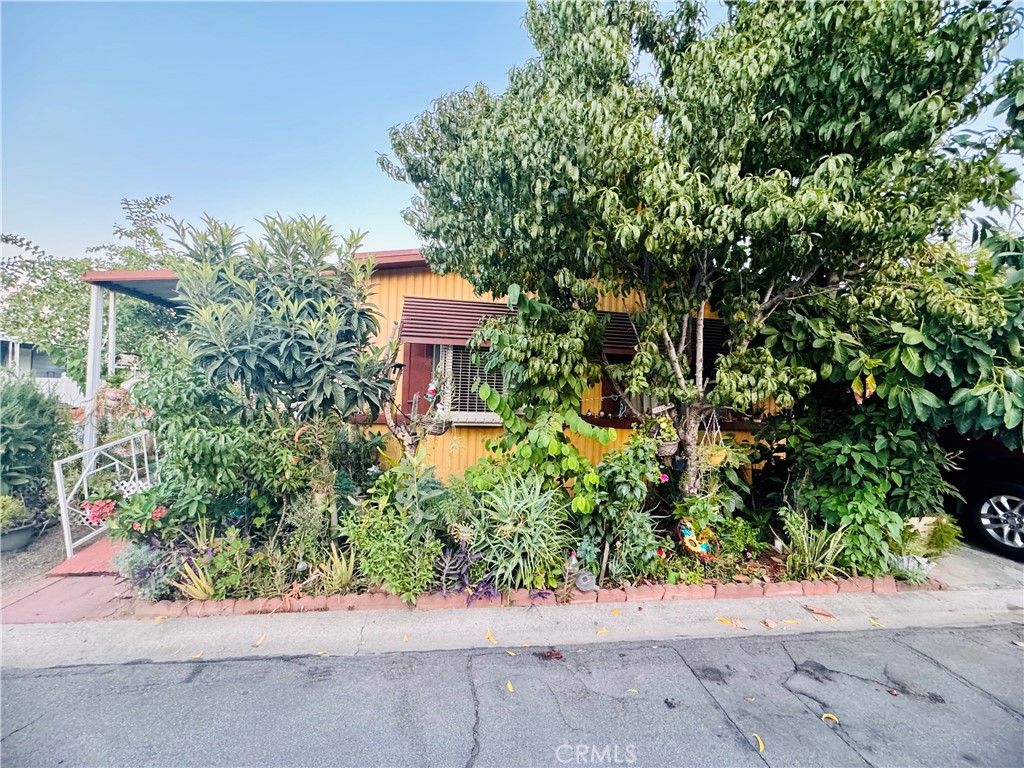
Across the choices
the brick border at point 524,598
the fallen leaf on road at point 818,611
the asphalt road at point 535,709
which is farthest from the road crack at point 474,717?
the fallen leaf on road at point 818,611

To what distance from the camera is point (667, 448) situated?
3988mm

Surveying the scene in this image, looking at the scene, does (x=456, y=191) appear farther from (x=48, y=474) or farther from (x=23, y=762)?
(x=48, y=474)

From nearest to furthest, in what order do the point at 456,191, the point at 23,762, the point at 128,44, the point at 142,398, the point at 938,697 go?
the point at 23,762 → the point at 938,697 → the point at 142,398 → the point at 128,44 → the point at 456,191

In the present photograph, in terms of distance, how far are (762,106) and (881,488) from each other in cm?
356

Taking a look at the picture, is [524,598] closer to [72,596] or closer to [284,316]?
[284,316]

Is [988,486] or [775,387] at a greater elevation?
[775,387]

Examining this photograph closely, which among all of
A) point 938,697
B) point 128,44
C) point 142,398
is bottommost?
point 938,697

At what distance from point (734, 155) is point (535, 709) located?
3932 mm

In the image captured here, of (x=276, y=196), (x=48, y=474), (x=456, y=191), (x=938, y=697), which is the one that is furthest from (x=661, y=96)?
(x=48, y=474)

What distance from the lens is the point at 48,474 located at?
4.54 metres

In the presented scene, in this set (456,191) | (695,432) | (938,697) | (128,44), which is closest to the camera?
(938,697)

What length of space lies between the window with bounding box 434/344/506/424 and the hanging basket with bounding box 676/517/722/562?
8.28 ft

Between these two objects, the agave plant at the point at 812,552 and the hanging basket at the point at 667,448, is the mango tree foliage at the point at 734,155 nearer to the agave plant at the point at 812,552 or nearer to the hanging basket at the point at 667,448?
the hanging basket at the point at 667,448

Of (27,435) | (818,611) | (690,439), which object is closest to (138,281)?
(27,435)
